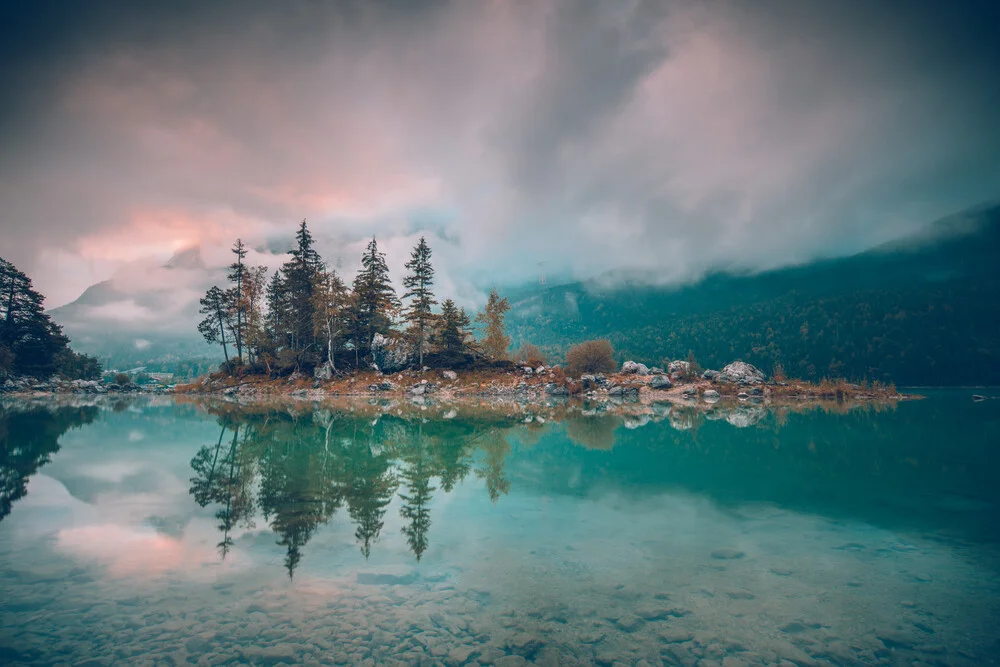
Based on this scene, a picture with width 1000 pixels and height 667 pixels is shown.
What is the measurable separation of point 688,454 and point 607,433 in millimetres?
6759

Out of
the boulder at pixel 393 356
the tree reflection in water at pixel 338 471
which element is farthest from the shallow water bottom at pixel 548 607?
the boulder at pixel 393 356

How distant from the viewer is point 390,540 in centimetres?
1080

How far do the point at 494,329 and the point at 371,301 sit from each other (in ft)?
72.1

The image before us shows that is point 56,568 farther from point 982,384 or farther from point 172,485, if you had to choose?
point 982,384

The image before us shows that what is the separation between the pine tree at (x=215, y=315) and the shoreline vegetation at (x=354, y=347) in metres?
0.17

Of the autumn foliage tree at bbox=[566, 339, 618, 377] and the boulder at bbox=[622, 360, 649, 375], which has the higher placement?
the autumn foliage tree at bbox=[566, 339, 618, 377]

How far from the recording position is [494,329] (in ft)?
247

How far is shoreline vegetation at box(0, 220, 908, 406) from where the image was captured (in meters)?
64.2

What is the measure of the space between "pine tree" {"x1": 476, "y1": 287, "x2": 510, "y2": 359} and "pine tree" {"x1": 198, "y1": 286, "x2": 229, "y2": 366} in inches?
1678

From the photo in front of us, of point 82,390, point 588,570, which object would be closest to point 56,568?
point 588,570

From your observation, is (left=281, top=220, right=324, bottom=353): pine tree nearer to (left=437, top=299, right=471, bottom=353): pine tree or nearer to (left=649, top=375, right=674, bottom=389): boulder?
(left=437, top=299, right=471, bottom=353): pine tree

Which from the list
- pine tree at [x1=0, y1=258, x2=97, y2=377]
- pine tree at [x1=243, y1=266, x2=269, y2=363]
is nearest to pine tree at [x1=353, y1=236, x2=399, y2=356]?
pine tree at [x1=243, y1=266, x2=269, y2=363]

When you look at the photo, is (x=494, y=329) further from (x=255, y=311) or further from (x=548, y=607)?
(x=548, y=607)

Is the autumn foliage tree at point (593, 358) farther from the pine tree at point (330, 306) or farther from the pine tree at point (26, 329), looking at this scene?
the pine tree at point (26, 329)
